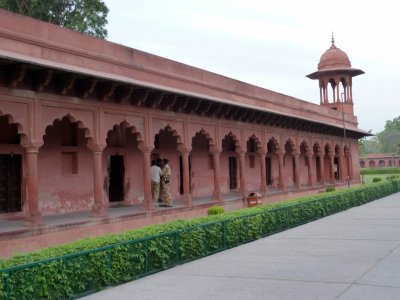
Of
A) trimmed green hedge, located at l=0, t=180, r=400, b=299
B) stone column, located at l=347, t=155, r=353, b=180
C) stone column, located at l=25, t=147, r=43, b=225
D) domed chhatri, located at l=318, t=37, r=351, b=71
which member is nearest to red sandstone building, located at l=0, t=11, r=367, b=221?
stone column, located at l=25, t=147, r=43, b=225

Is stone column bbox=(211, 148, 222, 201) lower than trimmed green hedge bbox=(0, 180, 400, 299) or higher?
higher

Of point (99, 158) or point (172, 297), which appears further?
point (99, 158)

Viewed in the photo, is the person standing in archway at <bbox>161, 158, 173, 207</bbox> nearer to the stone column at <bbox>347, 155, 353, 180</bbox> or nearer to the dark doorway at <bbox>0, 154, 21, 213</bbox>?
the dark doorway at <bbox>0, 154, 21, 213</bbox>

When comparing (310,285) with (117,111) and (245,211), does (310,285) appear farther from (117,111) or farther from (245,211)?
(117,111)

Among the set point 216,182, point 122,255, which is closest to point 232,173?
point 216,182

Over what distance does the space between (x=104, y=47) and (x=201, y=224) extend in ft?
20.9

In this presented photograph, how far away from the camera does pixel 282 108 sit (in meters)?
24.4

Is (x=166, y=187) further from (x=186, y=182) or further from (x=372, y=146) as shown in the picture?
(x=372, y=146)

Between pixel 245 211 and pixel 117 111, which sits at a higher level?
pixel 117 111

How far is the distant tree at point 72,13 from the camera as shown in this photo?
25656mm

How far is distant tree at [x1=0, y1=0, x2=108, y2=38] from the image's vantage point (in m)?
25.7

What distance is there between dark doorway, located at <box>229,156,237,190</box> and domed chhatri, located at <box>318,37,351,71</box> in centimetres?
1479

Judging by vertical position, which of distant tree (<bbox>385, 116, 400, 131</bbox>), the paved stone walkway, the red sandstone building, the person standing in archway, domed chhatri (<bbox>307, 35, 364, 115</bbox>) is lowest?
the paved stone walkway

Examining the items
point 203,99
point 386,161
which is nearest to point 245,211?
point 203,99
